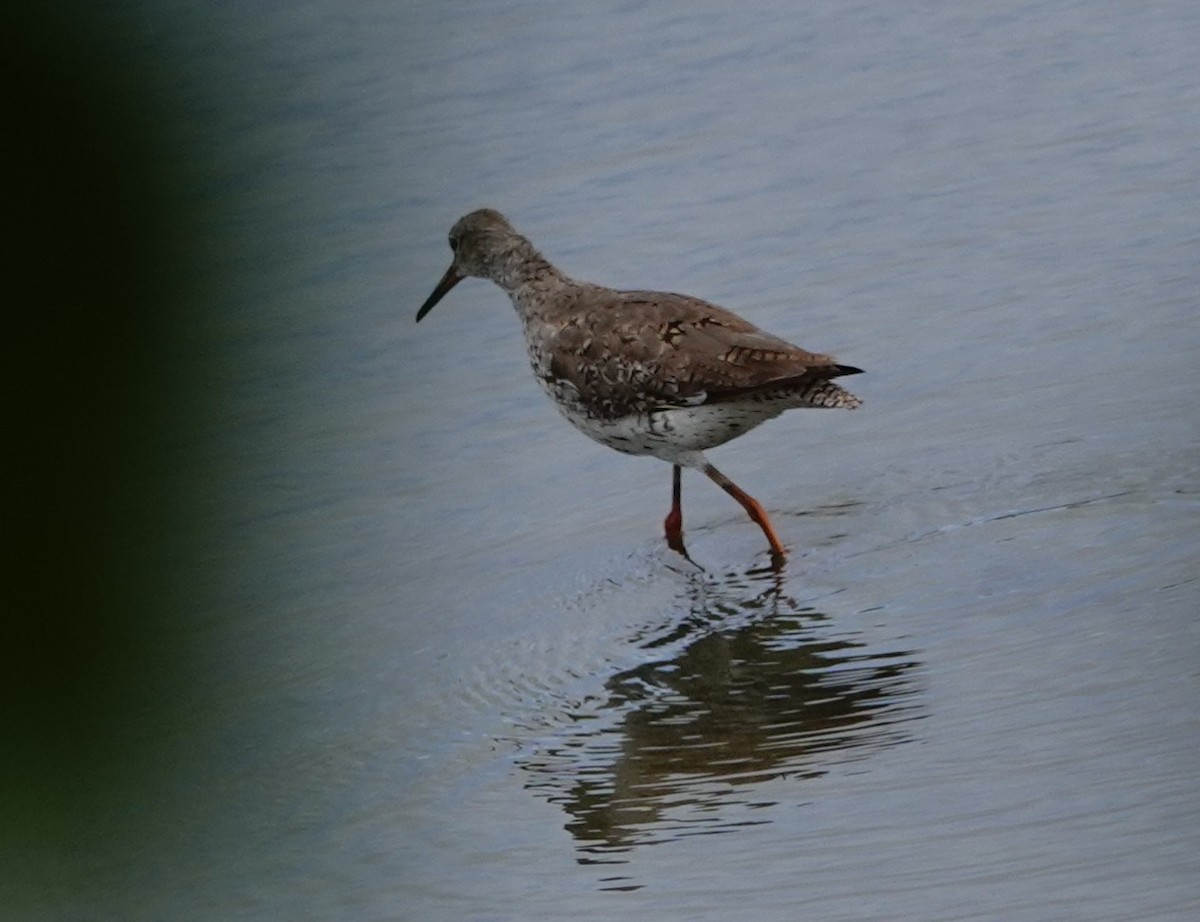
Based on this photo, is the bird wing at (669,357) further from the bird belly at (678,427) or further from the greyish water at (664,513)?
the greyish water at (664,513)

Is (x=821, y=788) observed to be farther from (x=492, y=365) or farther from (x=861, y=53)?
(x=861, y=53)

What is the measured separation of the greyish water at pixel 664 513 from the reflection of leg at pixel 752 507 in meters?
0.08

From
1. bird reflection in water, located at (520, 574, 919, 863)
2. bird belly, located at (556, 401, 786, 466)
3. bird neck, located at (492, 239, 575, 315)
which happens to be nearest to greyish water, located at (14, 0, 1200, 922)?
bird reflection in water, located at (520, 574, 919, 863)

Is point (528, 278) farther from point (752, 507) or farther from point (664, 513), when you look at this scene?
point (752, 507)

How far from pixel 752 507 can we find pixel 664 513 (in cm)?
80

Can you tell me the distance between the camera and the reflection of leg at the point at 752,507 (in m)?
6.79

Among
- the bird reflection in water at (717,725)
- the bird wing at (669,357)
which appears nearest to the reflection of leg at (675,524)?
the bird wing at (669,357)

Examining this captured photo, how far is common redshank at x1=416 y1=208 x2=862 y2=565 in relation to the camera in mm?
6766

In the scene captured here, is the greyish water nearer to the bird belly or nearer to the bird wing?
the bird belly

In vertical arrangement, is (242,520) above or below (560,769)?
above

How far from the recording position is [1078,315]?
8.46 meters

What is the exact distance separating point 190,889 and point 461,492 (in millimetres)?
3152

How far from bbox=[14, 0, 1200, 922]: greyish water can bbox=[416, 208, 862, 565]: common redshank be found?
0.39 meters

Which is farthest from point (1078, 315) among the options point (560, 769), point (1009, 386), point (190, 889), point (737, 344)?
point (190, 889)
